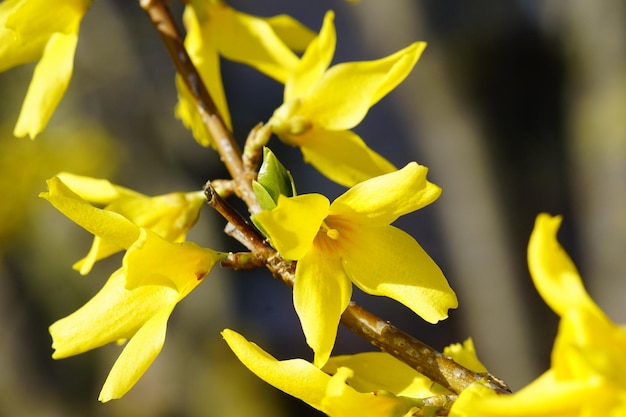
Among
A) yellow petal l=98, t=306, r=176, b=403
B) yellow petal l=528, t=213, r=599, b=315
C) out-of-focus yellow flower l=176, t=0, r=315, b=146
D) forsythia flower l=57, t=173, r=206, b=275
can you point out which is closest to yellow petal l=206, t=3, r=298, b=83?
Answer: out-of-focus yellow flower l=176, t=0, r=315, b=146

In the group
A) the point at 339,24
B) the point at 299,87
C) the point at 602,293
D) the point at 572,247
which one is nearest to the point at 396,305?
the point at 572,247

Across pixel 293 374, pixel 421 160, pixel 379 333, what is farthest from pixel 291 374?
pixel 421 160

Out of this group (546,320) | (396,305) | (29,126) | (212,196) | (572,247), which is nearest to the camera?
(212,196)

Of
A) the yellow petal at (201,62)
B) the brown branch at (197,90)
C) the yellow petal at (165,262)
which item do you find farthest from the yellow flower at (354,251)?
the yellow petal at (201,62)

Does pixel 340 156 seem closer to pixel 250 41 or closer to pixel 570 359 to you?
pixel 250 41

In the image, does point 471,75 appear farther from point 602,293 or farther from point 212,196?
point 212,196

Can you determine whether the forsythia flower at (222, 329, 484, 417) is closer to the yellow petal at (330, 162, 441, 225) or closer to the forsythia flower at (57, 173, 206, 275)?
the yellow petal at (330, 162, 441, 225)
